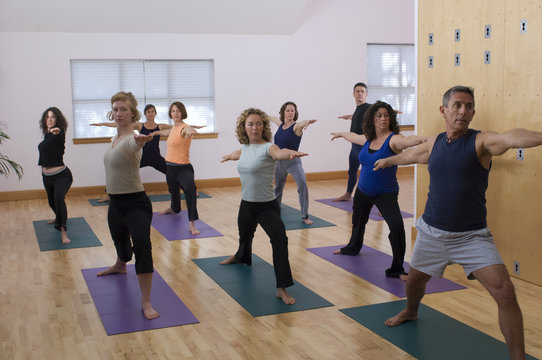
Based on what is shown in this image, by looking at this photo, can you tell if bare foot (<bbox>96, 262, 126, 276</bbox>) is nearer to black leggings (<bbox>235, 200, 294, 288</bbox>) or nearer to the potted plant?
black leggings (<bbox>235, 200, 294, 288</bbox>)

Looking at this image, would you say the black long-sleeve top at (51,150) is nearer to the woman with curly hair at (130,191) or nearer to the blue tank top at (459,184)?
the woman with curly hair at (130,191)

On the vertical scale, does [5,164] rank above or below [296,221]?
above

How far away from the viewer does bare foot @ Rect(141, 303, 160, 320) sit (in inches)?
144

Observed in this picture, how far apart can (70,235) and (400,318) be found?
12.0ft

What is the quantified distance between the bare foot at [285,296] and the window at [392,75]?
628 cm

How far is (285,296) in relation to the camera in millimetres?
3939

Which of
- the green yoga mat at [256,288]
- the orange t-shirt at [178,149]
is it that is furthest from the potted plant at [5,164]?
the green yoga mat at [256,288]

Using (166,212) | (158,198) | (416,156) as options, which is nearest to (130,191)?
(416,156)

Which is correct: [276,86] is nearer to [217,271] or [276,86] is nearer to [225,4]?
[225,4]

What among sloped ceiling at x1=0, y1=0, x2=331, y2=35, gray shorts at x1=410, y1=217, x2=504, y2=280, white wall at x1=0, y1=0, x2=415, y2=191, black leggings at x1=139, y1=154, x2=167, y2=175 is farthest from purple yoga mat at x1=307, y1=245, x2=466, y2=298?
sloped ceiling at x1=0, y1=0, x2=331, y2=35

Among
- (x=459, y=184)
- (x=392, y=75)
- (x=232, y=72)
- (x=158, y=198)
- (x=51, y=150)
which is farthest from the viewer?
(x=392, y=75)

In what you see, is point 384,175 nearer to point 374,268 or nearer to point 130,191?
point 374,268

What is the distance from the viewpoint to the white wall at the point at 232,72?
812 cm

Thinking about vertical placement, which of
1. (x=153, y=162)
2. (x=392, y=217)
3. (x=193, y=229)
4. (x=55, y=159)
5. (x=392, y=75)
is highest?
(x=392, y=75)
